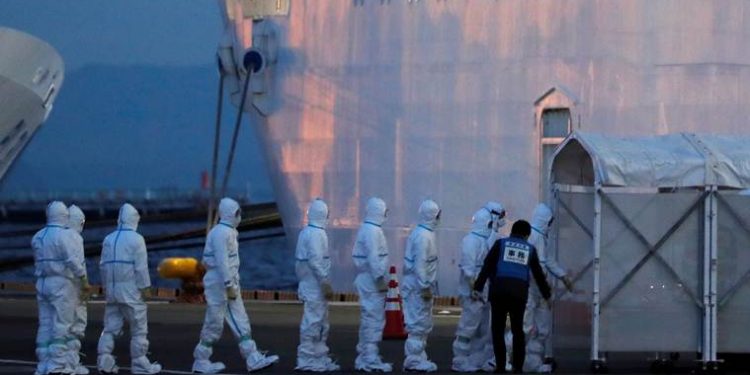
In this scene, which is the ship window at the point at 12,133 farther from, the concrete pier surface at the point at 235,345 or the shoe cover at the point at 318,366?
the shoe cover at the point at 318,366

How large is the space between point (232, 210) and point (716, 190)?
5008 millimetres

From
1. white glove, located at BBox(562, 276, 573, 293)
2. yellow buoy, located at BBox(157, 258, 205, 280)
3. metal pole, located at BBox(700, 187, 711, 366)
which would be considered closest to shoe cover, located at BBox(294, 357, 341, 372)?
white glove, located at BBox(562, 276, 573, 293)

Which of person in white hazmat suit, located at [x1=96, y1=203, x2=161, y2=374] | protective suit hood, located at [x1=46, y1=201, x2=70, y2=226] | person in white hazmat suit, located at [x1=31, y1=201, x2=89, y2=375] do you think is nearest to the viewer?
person in white hazmat suit, located at [x1=31, y1=201, x2=89, y2=375]

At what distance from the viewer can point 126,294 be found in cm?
1878

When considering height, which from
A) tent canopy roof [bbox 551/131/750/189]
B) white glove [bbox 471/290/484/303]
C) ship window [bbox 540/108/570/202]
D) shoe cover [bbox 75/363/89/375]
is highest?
ship window [bbox 540/108/570/202]

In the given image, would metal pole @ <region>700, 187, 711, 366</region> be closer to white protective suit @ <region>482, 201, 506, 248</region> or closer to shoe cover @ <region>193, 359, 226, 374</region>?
white protective suit @ <region>482, 201, 506, 248</region>

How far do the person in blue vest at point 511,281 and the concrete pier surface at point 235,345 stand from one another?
82 cm

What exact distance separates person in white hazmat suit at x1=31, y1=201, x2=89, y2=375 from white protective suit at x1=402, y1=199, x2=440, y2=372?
343cm

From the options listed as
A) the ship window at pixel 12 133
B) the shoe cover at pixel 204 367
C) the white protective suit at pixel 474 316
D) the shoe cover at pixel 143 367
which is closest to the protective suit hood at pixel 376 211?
the white protective suit at pixel 474 316

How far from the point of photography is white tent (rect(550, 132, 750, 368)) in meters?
18.8

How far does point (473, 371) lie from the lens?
63.5ft

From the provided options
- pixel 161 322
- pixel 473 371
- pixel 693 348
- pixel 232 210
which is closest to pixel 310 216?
pixel 232 210

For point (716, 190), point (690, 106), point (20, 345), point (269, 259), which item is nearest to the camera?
point (716, 190)

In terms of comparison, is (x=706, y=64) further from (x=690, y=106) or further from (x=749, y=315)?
(x=749, y=315)
